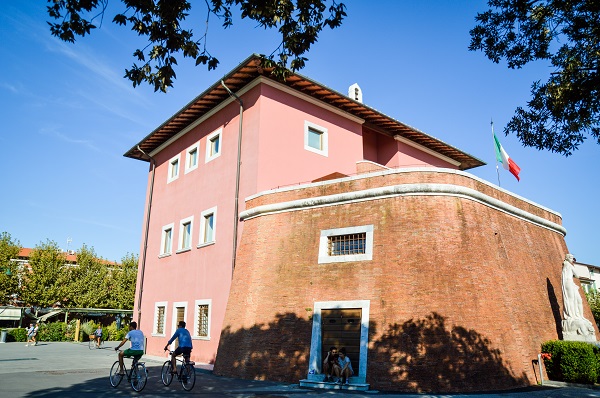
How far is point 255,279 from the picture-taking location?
1608 cm

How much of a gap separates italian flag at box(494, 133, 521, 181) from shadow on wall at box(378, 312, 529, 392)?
1108 centimetres

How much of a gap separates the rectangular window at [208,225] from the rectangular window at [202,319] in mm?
2778

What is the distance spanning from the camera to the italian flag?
2119cm

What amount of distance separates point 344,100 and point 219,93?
5.94m

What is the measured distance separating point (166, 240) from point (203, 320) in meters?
6.96

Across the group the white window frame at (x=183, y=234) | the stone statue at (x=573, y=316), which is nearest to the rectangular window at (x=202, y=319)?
the white window frame at (x=183, y=234)

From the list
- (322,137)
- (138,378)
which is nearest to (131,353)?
(138,378)

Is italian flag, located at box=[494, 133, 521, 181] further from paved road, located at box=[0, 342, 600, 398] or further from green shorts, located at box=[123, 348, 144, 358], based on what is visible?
green shorts, located at box=[123, 348, 144, 358]

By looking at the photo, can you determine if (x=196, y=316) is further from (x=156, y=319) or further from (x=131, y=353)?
(x=131, y=353)

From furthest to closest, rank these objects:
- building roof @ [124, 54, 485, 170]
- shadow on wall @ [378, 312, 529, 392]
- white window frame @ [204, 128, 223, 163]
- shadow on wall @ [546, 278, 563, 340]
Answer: white window frame @ [204, 128, 223, 163], building roof @ [124, 54, 485, 170], shadow on wall @ [546, 278, 563, 340], shadow on wall @ [378, 312, 529, 392]

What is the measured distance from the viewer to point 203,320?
19.8m

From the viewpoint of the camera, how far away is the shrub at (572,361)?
13.7 metres

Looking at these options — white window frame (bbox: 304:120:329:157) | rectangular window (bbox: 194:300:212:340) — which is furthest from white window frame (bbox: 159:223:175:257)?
white window frame (bbox: 304:120:329:157)

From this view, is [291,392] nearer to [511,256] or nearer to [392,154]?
[511,256]
